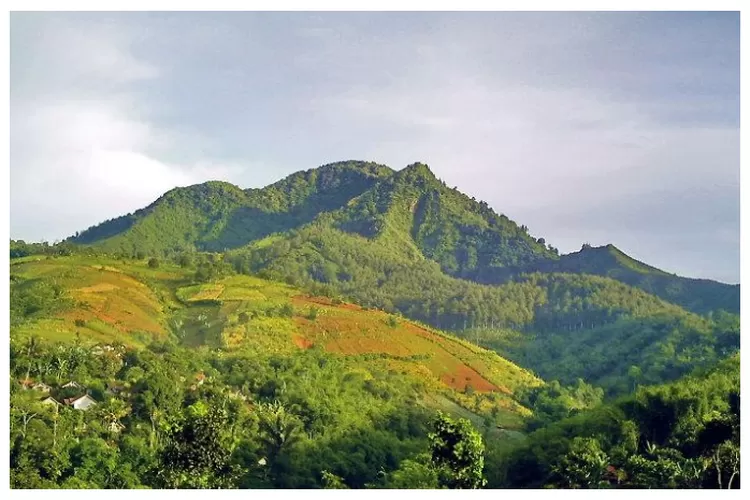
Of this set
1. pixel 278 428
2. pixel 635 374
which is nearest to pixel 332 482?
pixel 278 428

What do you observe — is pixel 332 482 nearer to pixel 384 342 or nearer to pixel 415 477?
pixel 415 477

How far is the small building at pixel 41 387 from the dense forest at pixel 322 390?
10cm

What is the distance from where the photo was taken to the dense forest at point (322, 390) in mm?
16328

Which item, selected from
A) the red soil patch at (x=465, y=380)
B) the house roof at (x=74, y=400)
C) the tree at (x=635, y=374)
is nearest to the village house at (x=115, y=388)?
the house roof at (x=74, y=400)

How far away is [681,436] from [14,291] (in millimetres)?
Result: 16995

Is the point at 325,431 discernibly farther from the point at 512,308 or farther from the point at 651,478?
the point at 512,308

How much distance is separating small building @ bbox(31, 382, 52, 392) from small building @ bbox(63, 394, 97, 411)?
0.67 meters

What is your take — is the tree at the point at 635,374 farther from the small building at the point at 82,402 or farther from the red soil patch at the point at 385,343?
the small building at the point at 82,402

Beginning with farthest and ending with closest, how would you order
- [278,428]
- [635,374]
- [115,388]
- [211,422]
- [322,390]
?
[635,374] < [322,390] < [115,388] < [278,428] < [211,422]

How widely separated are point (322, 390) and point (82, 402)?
18.3 ft

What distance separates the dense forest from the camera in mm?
16328

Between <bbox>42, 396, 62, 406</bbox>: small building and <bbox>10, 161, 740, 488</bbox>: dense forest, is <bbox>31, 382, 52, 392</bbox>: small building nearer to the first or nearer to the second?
<bbox>10, 161, 740, 488</bbox>: dense forest

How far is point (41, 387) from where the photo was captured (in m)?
18.9

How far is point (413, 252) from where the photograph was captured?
6188 centimetres
